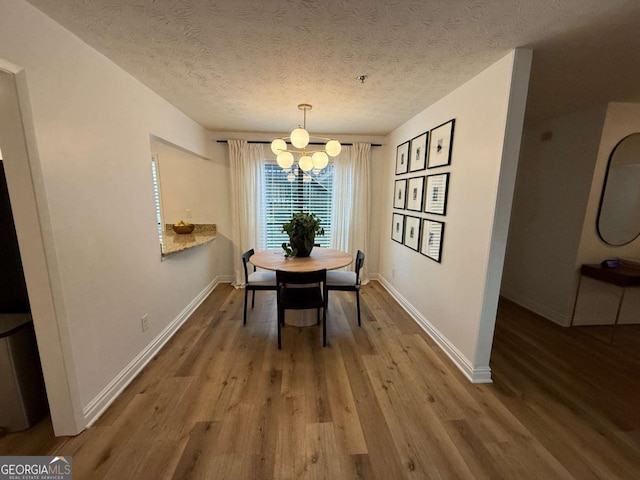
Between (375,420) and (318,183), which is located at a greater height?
(318,183)

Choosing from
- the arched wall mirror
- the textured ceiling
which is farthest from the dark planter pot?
the arched wall mirror

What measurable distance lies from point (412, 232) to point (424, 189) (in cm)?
55

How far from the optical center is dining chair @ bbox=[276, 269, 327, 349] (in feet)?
7.49

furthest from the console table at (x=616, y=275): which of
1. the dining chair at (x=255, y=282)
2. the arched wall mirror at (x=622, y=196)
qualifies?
the dining chair at (x=255, y=282)

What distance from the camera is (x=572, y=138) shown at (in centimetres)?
280

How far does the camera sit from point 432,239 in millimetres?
2635

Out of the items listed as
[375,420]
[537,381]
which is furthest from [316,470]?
[537,381]

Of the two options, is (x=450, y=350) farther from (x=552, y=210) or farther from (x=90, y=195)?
(x=90, y=195)

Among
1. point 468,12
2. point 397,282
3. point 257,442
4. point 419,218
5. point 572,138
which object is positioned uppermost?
point 468,12

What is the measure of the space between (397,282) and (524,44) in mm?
2731

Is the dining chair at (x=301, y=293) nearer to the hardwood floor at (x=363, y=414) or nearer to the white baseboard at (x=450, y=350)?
the hardwood floor at (x=363, y=414)

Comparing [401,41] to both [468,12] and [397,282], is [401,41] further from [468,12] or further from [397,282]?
[397,282]

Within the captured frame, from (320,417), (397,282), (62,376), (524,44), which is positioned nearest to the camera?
(62,376)

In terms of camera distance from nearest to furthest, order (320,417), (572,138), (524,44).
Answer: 1. (524,44)
2. (320,417)
3. (572,138)
